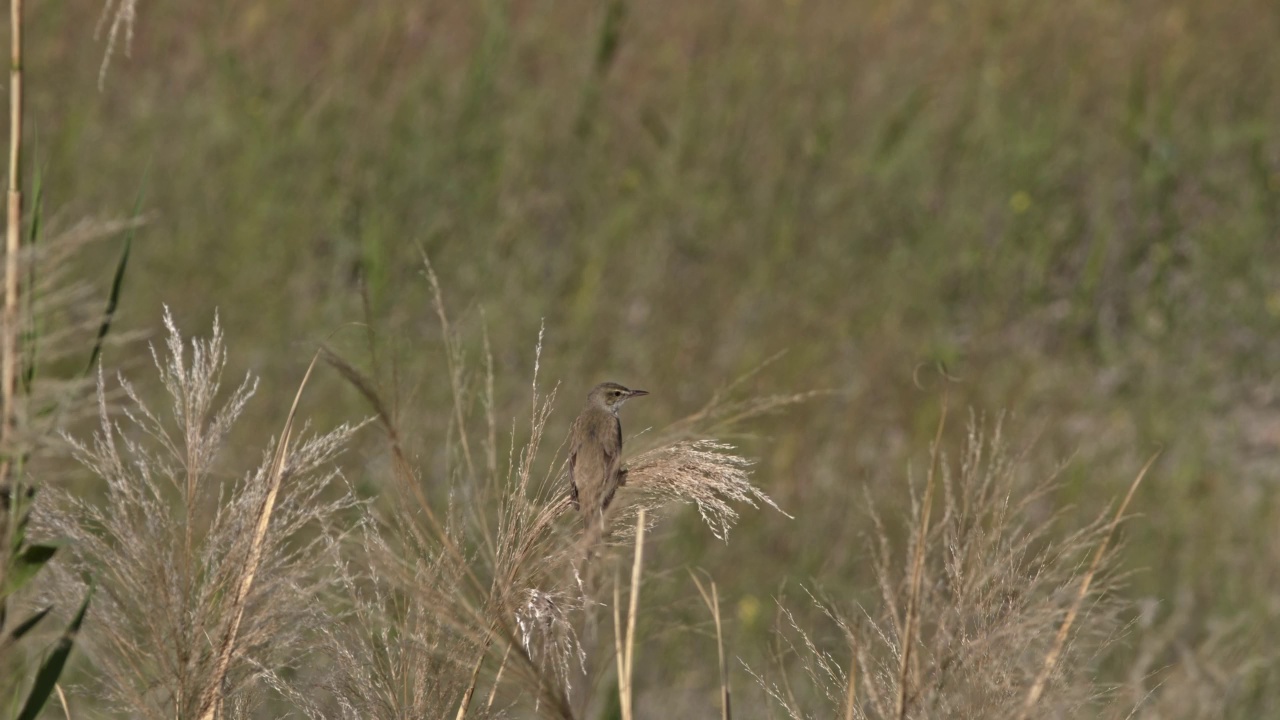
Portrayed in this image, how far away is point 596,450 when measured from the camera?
3.22 metres

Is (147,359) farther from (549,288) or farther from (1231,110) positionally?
(1231,110)

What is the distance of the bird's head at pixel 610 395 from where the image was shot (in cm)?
370

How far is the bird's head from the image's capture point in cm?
370

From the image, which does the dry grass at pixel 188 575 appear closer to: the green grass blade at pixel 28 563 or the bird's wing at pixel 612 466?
the green grass blade at pixel 28 563

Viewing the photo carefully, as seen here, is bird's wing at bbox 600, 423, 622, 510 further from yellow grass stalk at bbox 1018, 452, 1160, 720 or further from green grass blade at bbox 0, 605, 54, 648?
green grass blade at bbox 0, 605, 54, 648

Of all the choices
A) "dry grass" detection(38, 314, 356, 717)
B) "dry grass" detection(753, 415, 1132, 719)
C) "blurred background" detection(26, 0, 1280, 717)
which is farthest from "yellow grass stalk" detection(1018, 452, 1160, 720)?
"blurred background" detection(26, 0, 1280, 717)

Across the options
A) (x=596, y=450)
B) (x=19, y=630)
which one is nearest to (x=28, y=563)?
(x=19, y=630)

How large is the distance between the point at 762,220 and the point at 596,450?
15.6ft

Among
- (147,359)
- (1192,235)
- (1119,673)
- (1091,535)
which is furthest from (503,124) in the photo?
(1091,535)

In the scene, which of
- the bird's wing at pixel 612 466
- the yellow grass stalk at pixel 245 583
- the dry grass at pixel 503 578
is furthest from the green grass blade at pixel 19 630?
the bird's wing at pixel 612 466

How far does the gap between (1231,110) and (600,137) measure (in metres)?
3.48

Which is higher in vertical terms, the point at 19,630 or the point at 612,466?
the point at 19,630

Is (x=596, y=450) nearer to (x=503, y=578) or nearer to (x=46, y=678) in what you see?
(x=503, y=578)

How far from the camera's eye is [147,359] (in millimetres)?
6602
